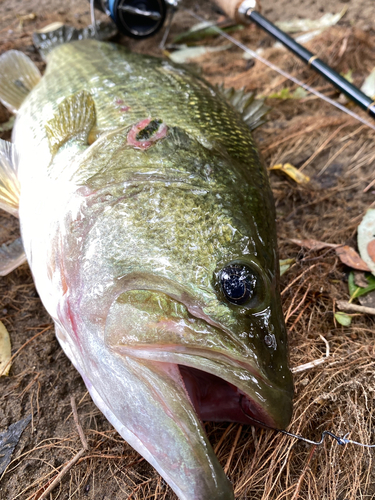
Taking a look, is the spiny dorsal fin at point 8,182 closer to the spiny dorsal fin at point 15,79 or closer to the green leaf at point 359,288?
the spiny dorsal fin at point 15,79

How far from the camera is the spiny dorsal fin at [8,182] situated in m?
2.43

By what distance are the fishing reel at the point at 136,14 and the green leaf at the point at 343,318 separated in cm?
344

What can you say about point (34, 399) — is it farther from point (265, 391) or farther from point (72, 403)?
point (265, 391)

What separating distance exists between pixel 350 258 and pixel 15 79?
Result: 314cm

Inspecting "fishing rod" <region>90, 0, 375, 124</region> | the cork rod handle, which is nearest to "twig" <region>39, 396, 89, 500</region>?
"fishing rod" <region>90, 0, 375, 124</region>

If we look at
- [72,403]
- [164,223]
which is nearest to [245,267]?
[164,223]

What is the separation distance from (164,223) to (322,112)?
288cm

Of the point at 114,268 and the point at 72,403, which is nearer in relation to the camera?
the point at 114,268

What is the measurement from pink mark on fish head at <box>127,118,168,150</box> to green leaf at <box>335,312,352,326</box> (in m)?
1.50

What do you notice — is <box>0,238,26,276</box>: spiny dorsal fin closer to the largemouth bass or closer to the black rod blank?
the largemouth bass

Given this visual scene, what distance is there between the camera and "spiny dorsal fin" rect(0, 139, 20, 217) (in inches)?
95.6

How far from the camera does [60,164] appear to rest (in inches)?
80.9

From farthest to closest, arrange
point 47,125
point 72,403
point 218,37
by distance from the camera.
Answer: point 218,37 → point 47,125 → point 72,403

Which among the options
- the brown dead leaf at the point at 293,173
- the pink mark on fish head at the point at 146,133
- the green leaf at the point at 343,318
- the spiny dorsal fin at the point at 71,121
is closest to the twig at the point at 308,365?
the green leaf at the point at 343,318
